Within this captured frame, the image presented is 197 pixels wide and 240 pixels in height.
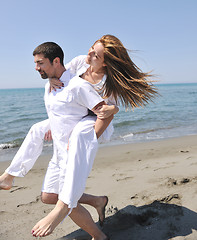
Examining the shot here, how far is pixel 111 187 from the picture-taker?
378 cm

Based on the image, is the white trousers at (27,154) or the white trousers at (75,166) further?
the white trousers at (27,154)

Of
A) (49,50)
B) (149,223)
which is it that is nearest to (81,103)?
(49,50)

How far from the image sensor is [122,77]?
7.29ft

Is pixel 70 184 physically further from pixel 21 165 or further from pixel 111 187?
pixel 111 187

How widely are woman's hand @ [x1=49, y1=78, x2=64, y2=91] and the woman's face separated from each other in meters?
0.33

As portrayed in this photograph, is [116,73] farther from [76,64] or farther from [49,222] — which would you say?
[49,222]

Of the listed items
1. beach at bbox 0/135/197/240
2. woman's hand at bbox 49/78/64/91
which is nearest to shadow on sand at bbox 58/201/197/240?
beach at bbox 0/135/197/240

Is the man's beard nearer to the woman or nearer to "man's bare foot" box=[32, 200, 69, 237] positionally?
the woman

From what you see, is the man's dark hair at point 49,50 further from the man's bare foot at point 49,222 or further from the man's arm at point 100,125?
the man's bare foot at point 49,222

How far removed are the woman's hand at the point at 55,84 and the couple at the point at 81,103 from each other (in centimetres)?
5

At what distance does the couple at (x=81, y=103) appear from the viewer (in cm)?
201

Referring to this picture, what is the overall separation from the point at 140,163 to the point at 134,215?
225 cm

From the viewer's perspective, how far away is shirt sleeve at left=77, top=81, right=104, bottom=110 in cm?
210

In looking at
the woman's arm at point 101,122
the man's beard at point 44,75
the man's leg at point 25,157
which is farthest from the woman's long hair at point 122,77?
the man's leg at point 25,157
